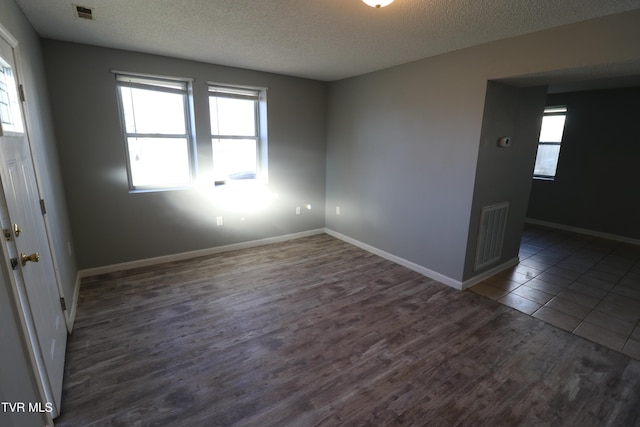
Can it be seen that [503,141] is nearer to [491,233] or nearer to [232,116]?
[491,233]

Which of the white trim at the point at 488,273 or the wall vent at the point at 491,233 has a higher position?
the wall vent at the point at 491,233

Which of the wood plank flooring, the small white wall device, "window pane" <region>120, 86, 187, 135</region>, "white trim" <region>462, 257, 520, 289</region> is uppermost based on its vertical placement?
"window pane" <region>120, 86, 187, 135</region>

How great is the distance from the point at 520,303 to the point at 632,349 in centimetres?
80

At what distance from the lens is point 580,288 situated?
326cm

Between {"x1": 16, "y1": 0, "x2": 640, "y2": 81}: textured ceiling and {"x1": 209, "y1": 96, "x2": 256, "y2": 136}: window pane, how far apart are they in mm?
709

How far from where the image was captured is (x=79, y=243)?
3.26 m

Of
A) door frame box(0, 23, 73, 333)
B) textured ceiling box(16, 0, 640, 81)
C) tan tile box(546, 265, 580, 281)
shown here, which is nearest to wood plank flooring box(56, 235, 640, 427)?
door frame box(0, 23, 73, 333)

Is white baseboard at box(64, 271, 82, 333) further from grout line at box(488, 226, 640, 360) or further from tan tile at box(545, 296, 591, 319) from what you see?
tan tile at box(545, 296, 591, 319)

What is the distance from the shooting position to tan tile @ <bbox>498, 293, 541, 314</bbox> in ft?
9.35

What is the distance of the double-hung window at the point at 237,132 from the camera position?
393 cm

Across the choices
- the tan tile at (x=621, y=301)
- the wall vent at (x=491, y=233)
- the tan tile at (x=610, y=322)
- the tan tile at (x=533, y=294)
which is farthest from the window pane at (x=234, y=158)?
the tan tile at (x=621, y=301)

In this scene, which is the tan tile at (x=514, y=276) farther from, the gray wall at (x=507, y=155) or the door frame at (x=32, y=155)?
the door frame at (x=32, y=155)

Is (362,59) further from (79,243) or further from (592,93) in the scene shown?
(592,93)

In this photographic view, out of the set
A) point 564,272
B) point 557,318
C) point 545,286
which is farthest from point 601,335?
point 564,272
